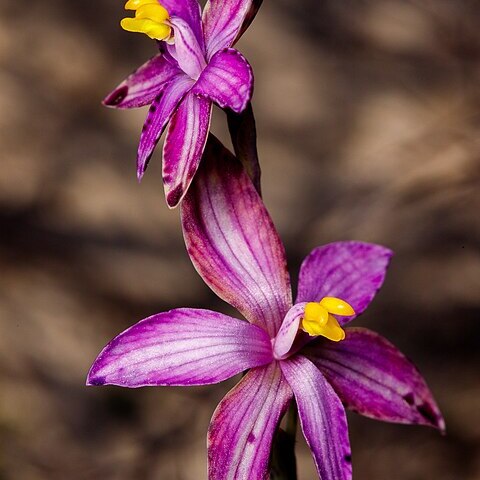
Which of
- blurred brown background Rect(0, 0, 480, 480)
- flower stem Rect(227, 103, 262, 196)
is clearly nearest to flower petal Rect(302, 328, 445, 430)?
flower stem Rect(227, 103, 262, 196)

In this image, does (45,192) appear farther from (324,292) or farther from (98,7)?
(324,292)

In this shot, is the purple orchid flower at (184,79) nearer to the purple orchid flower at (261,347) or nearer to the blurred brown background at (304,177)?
the purple orchid flower at (261,347)

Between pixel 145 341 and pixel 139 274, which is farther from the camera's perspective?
pixel 139 274

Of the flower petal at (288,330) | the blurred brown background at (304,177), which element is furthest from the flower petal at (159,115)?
the blurred brown background at (304,177)

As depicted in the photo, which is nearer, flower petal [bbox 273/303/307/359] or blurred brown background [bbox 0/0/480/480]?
flower petal [bbox 273/303/307/359]

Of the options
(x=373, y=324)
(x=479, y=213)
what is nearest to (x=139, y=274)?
(x=373, y=324)

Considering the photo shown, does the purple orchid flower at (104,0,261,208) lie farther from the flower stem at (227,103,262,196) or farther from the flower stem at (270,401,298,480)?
the flower stem at (270,401,298,480)
